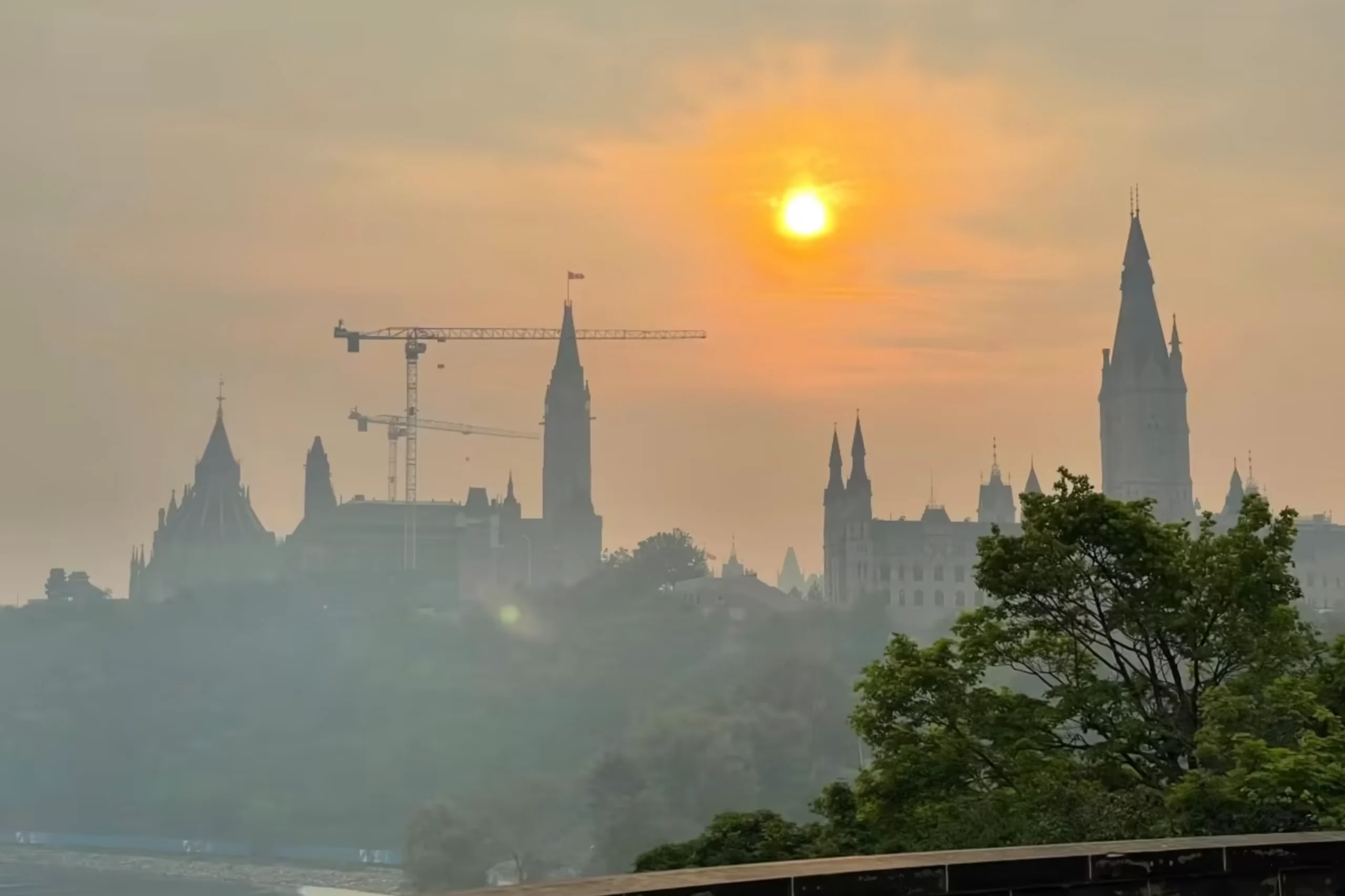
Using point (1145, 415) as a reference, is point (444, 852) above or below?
below

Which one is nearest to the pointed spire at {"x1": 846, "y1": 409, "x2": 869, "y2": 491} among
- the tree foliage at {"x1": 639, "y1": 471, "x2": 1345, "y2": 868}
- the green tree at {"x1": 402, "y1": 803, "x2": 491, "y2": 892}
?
the green tree at {"x1": 402, "y1": 803, "x2": 491, "y2": 892}

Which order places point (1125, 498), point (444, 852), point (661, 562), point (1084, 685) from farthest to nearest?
point (661, 562), point (1125, 498), point (444, 852), point (1084, 685)

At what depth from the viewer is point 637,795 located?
347ft

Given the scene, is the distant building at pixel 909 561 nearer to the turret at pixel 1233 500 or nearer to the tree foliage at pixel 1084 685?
the turret at pixel 1233 500

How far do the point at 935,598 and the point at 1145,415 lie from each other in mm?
30554

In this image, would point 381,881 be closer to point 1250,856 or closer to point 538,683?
point 538,683

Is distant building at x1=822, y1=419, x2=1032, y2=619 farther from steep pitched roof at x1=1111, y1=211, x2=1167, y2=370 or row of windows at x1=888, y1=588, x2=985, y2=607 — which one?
steep pitched roof at x1=1111, y1=211, x2=1167, y2=370

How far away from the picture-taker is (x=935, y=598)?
17050cm

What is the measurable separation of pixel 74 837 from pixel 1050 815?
6333 inches

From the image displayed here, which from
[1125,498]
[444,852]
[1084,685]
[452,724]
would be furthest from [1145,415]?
[1084,685]

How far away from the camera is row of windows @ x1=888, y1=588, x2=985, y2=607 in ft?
556

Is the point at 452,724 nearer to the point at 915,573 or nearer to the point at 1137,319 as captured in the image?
the point at 915,573

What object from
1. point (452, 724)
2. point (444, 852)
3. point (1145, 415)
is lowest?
point (444, 852)

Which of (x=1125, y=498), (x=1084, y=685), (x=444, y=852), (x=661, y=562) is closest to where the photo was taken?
(x=1084, y=685)
